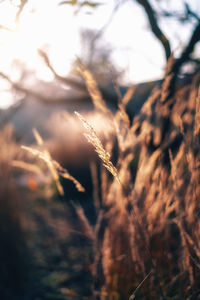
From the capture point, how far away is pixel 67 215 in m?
2.95

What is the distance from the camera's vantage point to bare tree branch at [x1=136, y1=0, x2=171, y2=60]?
1.32m

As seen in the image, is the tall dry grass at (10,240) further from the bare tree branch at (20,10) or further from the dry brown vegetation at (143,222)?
the bare tree branch at (20,10)

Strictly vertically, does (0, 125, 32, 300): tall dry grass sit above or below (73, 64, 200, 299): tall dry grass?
below

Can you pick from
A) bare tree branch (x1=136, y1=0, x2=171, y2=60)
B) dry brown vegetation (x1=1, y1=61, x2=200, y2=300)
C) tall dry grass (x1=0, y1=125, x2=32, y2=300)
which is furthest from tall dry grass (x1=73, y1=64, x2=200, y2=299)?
tall dry grass (x1=0, y1=125, x2=32, y2=300)

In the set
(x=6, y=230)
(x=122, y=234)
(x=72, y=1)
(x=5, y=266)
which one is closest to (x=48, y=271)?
(x=5, y=266)

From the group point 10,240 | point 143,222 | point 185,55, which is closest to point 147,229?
point 143,222

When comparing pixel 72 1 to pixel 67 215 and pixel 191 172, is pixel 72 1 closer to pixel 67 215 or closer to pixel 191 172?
pixel 191 172

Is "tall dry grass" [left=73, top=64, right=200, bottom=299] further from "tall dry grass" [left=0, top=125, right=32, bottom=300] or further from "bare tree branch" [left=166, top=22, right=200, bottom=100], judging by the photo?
"tall dry grass" [left=0, top=125, right=32, bottom=300]

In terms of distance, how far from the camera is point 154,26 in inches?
53.1

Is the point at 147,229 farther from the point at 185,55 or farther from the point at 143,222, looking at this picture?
the point at 185,55

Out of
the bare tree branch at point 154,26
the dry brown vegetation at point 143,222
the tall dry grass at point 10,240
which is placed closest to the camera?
the dry brown vegetation at point 143,222

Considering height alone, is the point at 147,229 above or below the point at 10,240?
above

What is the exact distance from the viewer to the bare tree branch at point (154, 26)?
1.32 meters

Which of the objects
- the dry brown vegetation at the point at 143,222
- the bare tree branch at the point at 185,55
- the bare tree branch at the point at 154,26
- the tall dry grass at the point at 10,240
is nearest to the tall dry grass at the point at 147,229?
the dry brown vegetation at the point at 143,222
